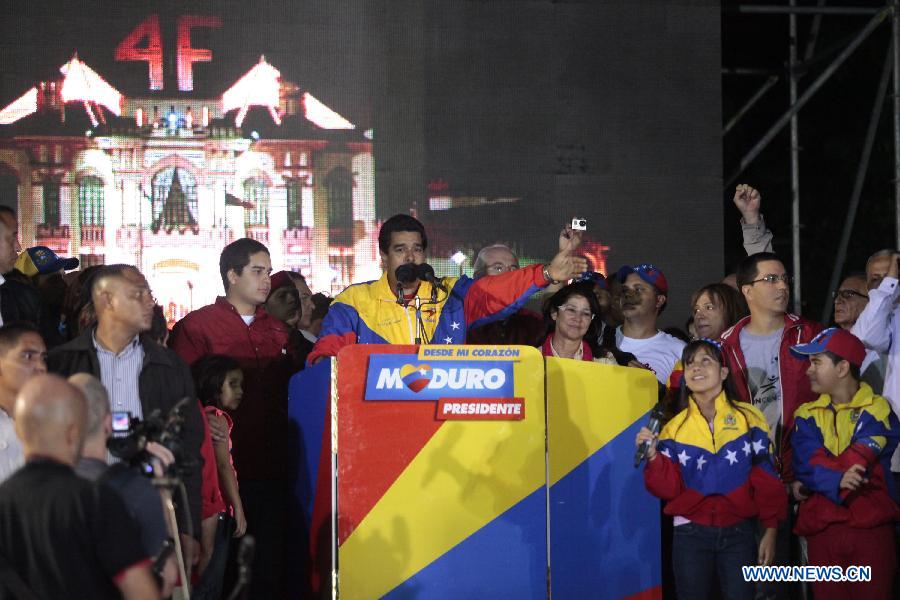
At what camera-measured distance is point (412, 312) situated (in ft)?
18.8

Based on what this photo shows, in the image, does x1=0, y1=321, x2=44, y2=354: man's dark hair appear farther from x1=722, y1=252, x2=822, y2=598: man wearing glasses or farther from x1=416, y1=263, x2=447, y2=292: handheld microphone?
x1=722, y1=252, x2=822, y2=598: man wearing glasses

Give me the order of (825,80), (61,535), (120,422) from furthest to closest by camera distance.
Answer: (825,80)
(120,422)
(61,535)

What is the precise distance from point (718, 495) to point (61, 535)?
2842 mm

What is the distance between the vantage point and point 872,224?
14633mm

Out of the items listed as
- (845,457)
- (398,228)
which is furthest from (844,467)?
(398,228)

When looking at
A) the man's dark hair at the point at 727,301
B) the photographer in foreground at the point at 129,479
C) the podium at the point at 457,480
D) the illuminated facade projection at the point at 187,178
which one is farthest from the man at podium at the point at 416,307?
the illuminated facade projection at the point at 187,178

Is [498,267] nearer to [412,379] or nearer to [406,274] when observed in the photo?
[406,274]

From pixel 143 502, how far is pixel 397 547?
1370 millimetres

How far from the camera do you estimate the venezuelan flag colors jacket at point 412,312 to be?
18.6ft

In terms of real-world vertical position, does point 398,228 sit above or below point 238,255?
above

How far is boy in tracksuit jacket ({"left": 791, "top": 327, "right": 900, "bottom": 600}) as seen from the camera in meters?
5.52

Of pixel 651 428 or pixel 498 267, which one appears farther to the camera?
pixel 498 267

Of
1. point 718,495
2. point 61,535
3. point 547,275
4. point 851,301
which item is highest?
point 547,275

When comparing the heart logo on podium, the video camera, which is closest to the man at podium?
the heart logo on podium
